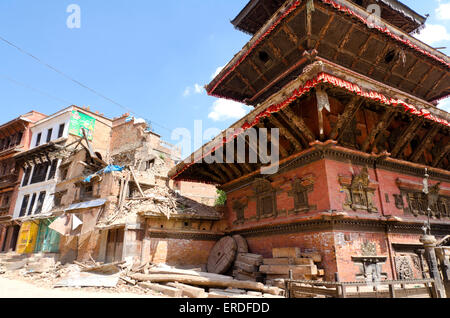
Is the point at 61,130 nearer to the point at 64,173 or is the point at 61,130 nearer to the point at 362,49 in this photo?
the point at 64,173

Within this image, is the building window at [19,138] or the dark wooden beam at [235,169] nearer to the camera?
the dark wooden beam at [235,169]

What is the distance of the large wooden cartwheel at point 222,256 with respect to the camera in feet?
38.1

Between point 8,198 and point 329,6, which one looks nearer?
point 329,6

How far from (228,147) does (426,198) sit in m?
8.57

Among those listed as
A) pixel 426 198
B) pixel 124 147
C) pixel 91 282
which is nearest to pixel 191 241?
pixel 91 282

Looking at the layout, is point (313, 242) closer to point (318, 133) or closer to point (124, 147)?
point (318, 133)

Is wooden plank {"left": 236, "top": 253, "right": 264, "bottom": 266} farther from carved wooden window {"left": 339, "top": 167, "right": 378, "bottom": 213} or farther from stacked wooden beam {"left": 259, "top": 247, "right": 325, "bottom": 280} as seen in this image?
carved wooden window {"left": 339, "top": 167, "right": 378, "bottom": 213}

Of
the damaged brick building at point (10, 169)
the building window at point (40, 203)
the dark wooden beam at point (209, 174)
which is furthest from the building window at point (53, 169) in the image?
the dark wooden beam at point (209, 174)

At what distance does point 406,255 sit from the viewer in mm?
9383

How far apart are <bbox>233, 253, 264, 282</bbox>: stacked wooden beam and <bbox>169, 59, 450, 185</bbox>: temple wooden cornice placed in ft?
12.1

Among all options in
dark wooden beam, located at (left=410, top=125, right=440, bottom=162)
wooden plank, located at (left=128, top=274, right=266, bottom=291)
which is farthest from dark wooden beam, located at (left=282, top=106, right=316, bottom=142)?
dark wooden beam, located at (left=410, top=125, right=440, bottom=162)

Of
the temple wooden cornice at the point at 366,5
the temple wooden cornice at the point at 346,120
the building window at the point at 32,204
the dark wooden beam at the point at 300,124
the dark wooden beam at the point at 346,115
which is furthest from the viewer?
the building window at the point at 32,204

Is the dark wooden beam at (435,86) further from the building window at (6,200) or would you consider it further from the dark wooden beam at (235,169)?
the building window at (6,200)

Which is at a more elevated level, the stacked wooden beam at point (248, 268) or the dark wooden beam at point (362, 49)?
the dark wooden beam at point (362, 49)
